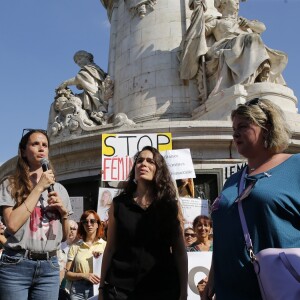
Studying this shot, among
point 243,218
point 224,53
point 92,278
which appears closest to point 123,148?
point 92,278

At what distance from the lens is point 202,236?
5.80 metres

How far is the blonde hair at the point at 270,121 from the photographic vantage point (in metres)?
3.11

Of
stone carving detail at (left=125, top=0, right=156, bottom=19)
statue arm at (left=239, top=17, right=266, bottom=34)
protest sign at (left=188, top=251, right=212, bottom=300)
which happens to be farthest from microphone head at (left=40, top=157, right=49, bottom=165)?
stone carving detail at (left=125, top=0, right=156, bottom=19)

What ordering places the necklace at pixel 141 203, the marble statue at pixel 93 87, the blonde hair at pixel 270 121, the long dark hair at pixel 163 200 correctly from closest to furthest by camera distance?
1. the blonde hair at pixel 270 121
2. the long dark hair at pixel 163 200
3. the necklace at pixel 141 203
4. the marble statue at pixel 93 87

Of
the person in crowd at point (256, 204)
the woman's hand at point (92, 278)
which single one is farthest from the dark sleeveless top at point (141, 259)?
the woman's hand at point (92, 278)

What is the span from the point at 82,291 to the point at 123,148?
4.16 meters

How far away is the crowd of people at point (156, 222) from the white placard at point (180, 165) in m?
4.46

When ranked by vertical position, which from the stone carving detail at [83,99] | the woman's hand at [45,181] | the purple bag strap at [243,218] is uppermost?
the stone carving detail at [83,99]

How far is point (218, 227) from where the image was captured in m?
3.05

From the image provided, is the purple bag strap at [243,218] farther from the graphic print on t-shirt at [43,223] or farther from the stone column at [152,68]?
the stone column at [152,68]

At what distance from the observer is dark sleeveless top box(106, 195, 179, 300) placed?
3.28m

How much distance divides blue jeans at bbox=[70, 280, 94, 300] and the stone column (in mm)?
8895

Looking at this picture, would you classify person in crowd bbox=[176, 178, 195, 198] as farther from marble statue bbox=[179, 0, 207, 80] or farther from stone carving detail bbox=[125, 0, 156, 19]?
stone carving detail bbox=[125, 0, 156, 19]

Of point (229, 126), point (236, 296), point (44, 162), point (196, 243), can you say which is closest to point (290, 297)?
point (236, 296)
